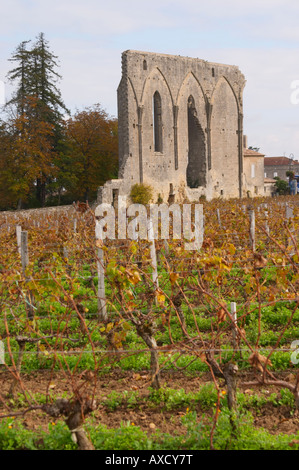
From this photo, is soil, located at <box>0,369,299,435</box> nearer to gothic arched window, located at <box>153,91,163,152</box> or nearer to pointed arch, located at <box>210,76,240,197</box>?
gothic arched window, located at <box>153,91,163,152</box>

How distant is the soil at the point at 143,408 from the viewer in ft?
16.5

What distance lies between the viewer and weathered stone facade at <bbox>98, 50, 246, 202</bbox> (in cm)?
3238

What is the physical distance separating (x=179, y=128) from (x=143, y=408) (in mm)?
30859

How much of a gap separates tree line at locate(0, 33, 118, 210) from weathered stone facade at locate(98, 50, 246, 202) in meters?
4.54

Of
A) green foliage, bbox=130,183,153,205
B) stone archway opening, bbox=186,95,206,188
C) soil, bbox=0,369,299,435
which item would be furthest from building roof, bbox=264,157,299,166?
soil, bbox=0,369,299,435

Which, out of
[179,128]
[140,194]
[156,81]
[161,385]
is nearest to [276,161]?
[179,128]

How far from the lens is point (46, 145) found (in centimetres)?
3481

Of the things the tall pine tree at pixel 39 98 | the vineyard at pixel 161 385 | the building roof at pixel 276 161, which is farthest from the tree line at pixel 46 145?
the building roof at pixel 276 161

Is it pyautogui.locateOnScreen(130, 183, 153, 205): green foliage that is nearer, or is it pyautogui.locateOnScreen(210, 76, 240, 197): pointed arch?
pyautogui.locateOnScreen(130, 183, 153, 205): green foliage

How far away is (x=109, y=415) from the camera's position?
534cm

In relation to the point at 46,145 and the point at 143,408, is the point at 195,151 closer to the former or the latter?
the point at 46,145
